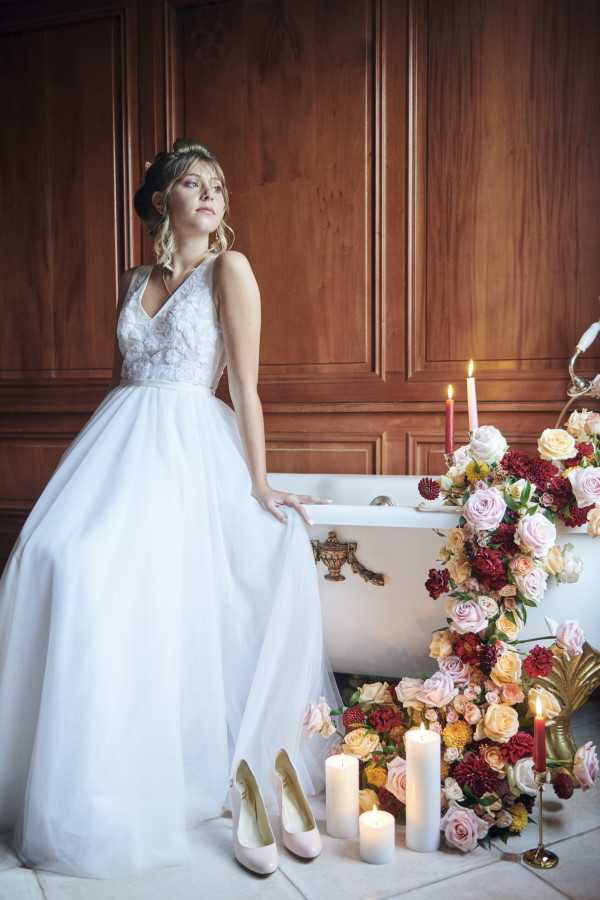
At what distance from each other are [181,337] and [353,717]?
104cm

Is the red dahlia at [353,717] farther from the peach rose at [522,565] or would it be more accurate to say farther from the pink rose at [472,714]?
the peach rose at [522,565]

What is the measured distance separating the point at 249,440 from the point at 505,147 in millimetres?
1679

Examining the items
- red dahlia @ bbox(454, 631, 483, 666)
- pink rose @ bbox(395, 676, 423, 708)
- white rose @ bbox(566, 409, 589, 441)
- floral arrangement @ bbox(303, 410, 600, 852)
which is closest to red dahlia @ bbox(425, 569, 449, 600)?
floral arrangement @ bbox(303, 410, 600, 852)

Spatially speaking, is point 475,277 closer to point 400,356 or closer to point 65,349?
point 400,356

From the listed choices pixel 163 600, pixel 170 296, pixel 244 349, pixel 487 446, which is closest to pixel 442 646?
pixel 487 446

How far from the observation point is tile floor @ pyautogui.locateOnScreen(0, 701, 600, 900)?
1432mm

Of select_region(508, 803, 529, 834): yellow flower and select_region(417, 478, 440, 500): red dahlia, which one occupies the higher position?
select_region(417, 478, 440, 500): red dahlia

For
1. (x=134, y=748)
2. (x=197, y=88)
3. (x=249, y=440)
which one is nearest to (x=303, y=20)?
(x=197, y=88)

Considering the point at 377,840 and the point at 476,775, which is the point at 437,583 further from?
the point at 377,840

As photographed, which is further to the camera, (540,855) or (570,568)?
(570,568)

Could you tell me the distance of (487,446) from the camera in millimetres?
1774

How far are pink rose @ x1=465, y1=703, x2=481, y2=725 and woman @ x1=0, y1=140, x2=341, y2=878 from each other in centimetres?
37

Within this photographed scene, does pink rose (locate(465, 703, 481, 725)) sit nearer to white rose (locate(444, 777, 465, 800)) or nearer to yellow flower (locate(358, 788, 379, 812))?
white rose (locate(444, 777, 465, 800))

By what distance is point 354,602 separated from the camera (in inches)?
81.2
